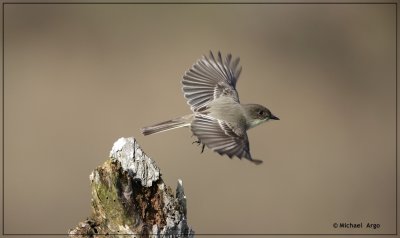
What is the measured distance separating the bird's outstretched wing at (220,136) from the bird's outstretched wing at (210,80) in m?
0.85

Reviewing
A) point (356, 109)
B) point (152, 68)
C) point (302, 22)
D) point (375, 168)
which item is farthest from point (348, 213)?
point (302, 22)

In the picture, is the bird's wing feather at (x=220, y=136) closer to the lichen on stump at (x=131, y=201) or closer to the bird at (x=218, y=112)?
the bird at (x=218, y=112)

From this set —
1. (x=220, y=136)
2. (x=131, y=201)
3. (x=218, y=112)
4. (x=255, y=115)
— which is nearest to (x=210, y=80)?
(x=255, y=115)

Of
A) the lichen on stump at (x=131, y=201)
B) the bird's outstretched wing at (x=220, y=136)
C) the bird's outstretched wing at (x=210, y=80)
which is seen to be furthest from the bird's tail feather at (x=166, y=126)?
the lichen on stump at (x=131, y=201)

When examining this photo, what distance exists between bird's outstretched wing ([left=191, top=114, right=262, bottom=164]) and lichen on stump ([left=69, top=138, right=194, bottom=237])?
3.28ft

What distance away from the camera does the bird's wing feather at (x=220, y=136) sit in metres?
5.13

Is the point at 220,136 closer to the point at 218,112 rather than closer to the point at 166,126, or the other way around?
the point at 218,112

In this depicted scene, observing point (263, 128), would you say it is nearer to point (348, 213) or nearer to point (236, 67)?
point (348, 213)

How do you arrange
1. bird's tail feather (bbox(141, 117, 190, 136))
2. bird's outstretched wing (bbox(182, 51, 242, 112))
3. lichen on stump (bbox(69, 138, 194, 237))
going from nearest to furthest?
lichen on stump (bbox(69, 138, 194, 237)) < bird's tail feather (bbox(141, 117, 190, 136)) < bird's outstretched wing (bbox(182, 51, 242, 112))

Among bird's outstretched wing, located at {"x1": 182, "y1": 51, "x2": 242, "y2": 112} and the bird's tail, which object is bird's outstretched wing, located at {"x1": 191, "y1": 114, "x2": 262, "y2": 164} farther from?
bird's outstretched wing, located at {"x1": 182, "y1": 51, "x2": 242, "y2": 112}

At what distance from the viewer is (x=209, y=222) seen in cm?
989

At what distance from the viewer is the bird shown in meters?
5.35

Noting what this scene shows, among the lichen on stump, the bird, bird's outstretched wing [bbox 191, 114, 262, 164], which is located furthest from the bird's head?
the lichen on stump

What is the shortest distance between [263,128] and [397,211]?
7.85ft
